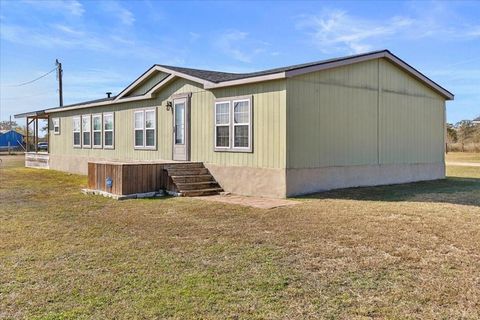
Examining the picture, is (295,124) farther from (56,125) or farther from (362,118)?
(56,125)

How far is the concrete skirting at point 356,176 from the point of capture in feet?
33.4

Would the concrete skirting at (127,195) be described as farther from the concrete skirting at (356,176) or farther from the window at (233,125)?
the concrete skirting at (356,176)

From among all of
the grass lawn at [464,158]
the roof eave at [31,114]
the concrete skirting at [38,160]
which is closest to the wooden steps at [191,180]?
the concrete skirting at [38,160]

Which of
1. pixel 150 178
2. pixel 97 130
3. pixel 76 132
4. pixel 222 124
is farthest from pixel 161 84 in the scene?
pixel 76 132

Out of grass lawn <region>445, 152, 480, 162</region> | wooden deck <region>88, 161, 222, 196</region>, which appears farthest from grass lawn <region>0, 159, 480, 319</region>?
grass lawn <region>445, 152, 480, 162</region>

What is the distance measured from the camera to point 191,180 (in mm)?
11258

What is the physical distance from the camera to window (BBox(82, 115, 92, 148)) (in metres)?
18.5

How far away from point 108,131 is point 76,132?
3.07 meters

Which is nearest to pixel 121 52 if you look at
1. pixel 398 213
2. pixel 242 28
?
pixel 242 28

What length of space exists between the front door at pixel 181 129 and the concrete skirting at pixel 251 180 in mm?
1491

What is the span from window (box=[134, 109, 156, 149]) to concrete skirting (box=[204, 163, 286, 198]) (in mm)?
3653

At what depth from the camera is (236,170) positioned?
11.0 metres

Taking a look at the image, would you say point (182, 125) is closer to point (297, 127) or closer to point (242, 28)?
point (297, 127)

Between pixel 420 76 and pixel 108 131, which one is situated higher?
pixel 420 76
